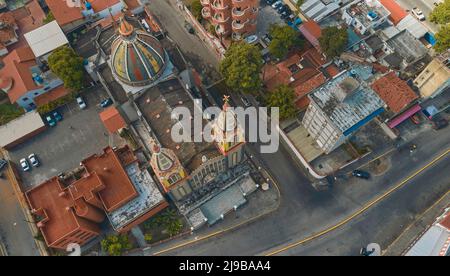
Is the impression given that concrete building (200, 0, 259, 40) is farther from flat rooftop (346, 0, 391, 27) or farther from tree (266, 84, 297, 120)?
flat rooftop (346, 0, 391, 27)

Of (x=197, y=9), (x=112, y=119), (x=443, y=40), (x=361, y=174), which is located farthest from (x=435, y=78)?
(x=112, y=119)

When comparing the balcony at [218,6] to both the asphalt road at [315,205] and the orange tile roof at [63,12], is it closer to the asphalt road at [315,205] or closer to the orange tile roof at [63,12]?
the asphalt road at [315,205]

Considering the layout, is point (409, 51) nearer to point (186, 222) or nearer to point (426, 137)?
point (426, 137)

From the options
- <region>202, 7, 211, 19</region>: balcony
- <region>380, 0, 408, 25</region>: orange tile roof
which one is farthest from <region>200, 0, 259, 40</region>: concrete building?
<region>380, 0, 408, 25</region>: orange tile roof

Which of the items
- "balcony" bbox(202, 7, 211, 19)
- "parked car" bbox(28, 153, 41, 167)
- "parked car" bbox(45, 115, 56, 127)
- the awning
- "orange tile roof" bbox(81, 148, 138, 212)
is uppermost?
"balcony" bbox(202, 7, 211, 19)

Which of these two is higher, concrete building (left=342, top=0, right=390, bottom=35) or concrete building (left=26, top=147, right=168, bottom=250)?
concrete building (left=342, top=0, right=390, bottom=35)

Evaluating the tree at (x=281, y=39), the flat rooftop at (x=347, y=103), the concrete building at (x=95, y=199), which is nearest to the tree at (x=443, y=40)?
the flat rooftop at (x=347, y=103)

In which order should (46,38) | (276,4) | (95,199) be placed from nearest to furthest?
(95,199)
(46,38)
(276,4)

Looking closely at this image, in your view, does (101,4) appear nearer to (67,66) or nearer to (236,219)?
(67,66)
